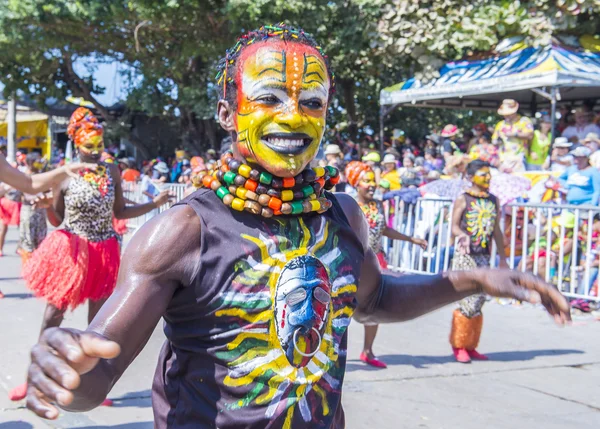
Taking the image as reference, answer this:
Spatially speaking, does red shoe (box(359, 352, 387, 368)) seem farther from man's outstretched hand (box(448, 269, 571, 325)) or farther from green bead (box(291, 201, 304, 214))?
green bead (box(291, 201, 304, 214))

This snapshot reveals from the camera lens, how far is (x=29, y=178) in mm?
4359

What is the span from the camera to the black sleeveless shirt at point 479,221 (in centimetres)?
707

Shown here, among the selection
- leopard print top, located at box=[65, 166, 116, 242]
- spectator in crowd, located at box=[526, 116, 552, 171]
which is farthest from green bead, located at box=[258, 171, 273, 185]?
spectator in crowd, located at box=[526, 116, 552, 171]

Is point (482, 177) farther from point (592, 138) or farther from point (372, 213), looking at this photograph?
point (592, 138)

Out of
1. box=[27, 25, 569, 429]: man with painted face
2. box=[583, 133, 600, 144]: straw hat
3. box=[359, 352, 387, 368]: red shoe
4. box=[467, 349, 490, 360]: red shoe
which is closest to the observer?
box=[27, 25, 569, 429]: man with painted face

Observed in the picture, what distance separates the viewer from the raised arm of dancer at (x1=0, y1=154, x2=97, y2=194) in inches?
165

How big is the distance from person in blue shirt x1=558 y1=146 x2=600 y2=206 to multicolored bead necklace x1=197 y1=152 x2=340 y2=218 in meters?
7.32

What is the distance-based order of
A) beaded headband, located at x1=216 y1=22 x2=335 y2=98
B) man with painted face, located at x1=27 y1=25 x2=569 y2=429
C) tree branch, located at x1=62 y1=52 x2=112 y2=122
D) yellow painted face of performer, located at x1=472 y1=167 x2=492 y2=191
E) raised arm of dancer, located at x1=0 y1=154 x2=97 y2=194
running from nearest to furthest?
man with painted face, located at x1=27 y1=25 x2=569 y2=429, beaded headband, located at x1=216 y1=22 x2=335 y2=98, raised arm of dancer, located at x1=0 y1=154 x2=97 y2=194, yellow painted face of performer, located at x1=472 y1=167 x2=492 y2=191, tree branch, located at x1=62 y1=52 x2=112 y2=122

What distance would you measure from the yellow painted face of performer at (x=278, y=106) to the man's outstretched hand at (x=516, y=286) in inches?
26.2

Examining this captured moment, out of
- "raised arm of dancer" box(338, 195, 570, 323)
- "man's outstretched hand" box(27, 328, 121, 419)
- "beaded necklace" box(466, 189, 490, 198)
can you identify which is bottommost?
"man's outstretched hand" box(27, 328, 121, 419)

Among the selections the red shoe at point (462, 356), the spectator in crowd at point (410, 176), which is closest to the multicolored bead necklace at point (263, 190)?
the red shoe at point (462, 356)

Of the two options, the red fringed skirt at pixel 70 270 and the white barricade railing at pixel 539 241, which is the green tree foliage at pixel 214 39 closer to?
the white barricade railing at pixel 539 241

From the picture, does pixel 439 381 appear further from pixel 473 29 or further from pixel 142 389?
pixel 473 29

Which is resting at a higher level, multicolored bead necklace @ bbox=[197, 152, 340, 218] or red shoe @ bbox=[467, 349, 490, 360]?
multicolored bead necklace @ bbox=[197, 152, 340, 218]
